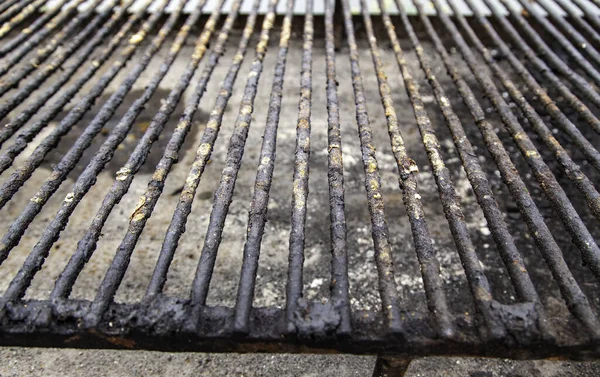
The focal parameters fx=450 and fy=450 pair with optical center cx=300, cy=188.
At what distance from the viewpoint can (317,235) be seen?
10.6 feet

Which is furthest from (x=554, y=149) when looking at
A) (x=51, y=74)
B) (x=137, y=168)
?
(x=51, y=74)

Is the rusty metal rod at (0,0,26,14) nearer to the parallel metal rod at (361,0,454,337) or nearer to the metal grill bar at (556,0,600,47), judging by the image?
the parallel metal rod at (361,0,454,337)

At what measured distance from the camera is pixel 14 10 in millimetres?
3938

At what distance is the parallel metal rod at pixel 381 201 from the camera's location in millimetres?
1575

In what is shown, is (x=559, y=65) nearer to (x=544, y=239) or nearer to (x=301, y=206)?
(x=544, y=239)

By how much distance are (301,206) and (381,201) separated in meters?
0.35

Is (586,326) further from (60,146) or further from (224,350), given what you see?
(60,146)

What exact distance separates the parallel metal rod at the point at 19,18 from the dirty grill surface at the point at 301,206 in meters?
0.05

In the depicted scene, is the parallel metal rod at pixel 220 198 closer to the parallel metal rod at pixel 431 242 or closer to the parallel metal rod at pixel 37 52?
the parallel metal rod at pixel 431 242

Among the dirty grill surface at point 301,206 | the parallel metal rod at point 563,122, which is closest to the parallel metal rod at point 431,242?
the dirty grill surface at point 301,206

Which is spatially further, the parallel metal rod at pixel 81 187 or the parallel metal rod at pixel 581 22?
the parallel metal rod at pixel 581 22

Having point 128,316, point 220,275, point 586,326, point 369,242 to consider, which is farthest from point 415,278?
point 128,316

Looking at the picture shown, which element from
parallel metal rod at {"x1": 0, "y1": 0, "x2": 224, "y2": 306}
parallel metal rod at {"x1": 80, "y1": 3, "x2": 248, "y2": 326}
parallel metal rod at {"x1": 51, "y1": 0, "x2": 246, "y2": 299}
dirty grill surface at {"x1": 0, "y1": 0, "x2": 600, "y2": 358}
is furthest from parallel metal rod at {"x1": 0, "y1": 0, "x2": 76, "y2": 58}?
parallel metal rod at {"x1": 80, "y1": 3, "x2": 248, "y2": 326}

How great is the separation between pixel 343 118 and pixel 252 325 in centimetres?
310
